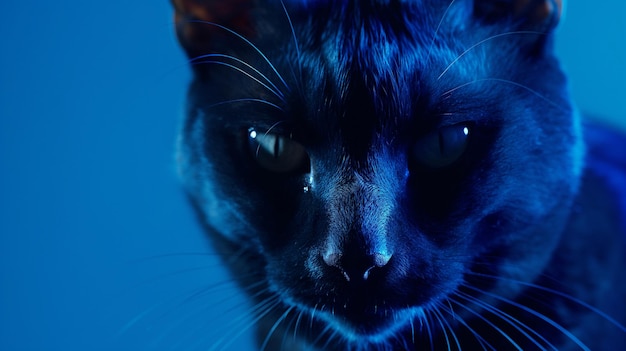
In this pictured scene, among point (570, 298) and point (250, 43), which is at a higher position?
point (250, 43)

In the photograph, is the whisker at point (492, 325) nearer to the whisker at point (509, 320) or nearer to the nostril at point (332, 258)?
the whisker at point (509, 320)

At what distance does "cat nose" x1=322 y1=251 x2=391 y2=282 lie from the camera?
2.01ft

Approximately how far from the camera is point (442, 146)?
672mm

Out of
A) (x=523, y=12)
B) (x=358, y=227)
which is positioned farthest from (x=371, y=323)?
(x=523, y=12)

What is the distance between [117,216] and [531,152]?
633 millimetres

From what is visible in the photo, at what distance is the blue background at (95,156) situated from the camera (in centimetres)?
100

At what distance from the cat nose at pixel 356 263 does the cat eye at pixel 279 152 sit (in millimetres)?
115

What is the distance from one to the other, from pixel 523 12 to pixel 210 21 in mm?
353

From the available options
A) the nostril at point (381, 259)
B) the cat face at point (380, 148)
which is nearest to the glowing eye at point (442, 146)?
the cat face at point (380, 148)

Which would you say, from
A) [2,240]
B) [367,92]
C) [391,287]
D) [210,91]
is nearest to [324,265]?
[391,287]

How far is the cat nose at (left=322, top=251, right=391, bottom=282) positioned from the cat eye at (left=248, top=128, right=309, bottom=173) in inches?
4.5

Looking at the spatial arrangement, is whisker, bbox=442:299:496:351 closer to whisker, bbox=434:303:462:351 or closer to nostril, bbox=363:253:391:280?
whisker, bbox=434:303:462:351

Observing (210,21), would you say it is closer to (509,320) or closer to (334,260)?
(334,260)

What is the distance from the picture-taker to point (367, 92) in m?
0.65
